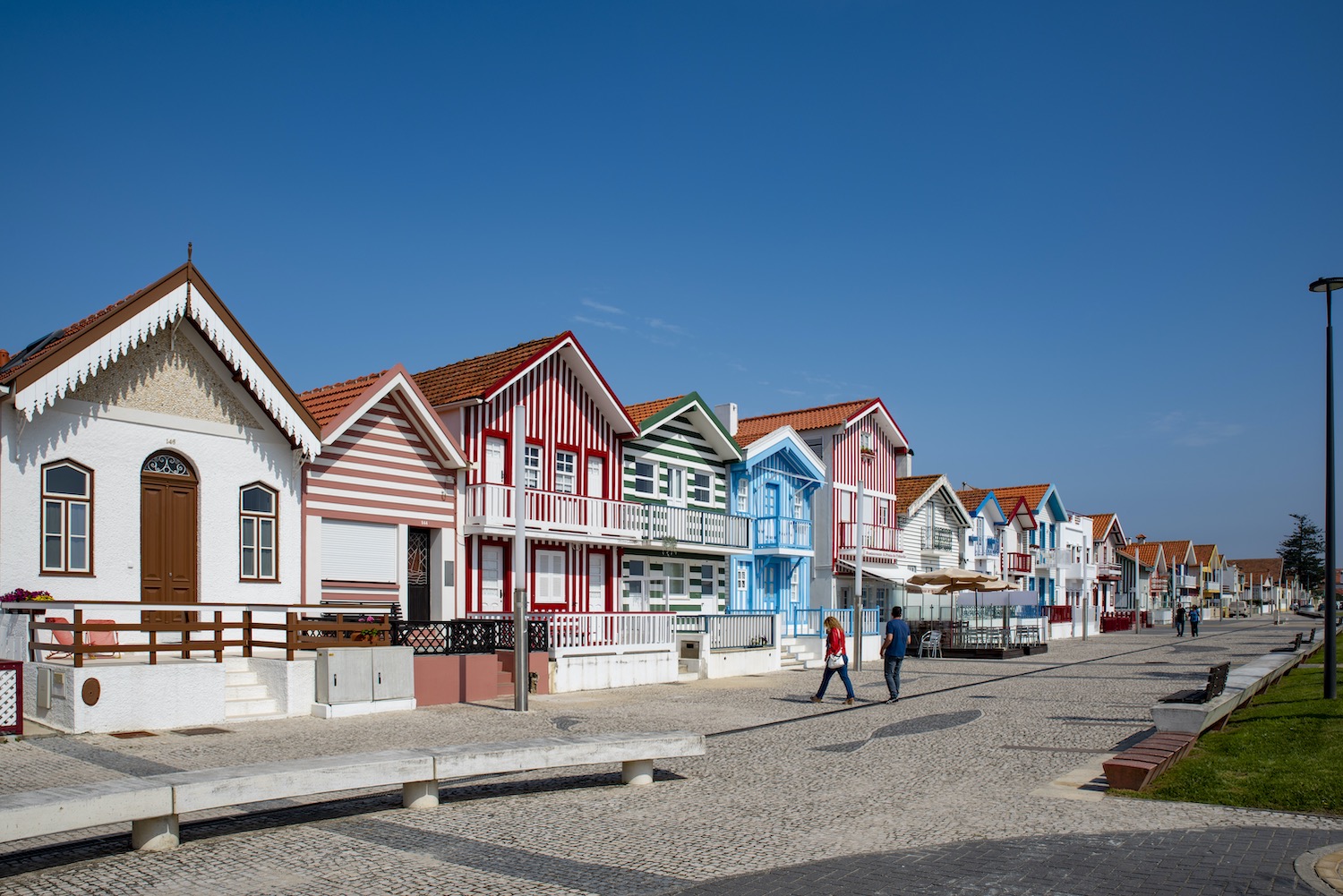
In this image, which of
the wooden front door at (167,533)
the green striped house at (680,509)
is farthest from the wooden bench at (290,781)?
the green striped house at (680,509)

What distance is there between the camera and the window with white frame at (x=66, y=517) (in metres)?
16.2

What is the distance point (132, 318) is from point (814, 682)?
49.5ft

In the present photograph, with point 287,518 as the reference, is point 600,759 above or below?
below

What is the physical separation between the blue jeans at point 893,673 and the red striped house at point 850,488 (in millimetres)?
15176

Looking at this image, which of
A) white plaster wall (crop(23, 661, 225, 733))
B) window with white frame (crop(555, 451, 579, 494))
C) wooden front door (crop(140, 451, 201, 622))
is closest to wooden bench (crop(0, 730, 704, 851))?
white plaster wall (crop(23, 661, 225, 733))

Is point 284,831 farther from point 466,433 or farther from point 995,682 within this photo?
point 995,682

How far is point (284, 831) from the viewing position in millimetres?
8484

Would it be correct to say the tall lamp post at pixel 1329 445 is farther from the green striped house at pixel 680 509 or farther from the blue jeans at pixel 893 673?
the green striped house at pixel 680 509

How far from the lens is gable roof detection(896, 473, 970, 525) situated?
42.9 m

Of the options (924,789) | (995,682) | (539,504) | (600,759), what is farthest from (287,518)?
(995,682)

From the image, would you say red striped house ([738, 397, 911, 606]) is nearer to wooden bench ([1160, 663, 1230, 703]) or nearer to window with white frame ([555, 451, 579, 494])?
window with white frame ([555, 451, 579, 494])

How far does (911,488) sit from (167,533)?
31.9 metres

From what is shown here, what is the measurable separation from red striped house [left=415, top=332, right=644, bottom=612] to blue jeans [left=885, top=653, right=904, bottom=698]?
27.0 feet

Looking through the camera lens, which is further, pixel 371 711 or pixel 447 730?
pixel 371 711
